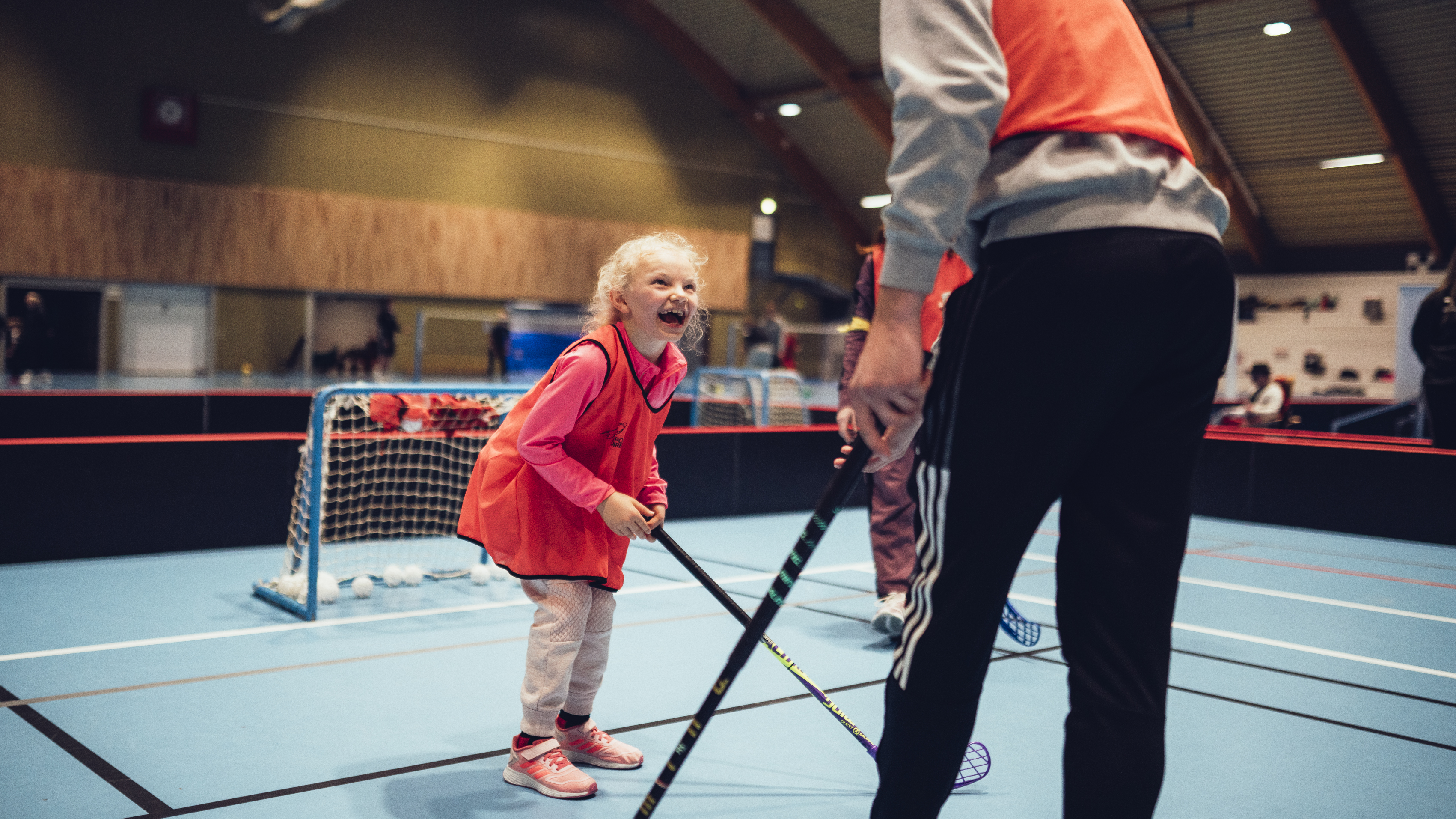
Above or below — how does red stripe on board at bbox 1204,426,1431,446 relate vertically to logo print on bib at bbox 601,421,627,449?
below

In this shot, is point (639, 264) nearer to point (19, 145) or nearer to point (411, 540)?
point (411, 540)

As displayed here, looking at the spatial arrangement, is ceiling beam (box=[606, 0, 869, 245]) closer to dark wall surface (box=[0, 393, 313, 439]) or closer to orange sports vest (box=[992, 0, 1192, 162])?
dark wall surface (box=[0, 393, 313, 439])

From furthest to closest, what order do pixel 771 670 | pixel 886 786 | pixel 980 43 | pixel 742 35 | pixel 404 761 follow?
pixel 742 35
pixel 771 670
pixel 404 761
pixel 886 786
pixel 980 43

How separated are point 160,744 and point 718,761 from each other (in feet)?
4.25

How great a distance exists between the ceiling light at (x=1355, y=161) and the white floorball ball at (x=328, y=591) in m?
19.1

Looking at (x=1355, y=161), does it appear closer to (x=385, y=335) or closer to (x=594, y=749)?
(x=385, y=335)

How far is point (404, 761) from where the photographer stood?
2518mm

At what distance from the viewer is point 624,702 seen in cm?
304

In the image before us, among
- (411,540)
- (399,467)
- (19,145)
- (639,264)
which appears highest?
(19,145)

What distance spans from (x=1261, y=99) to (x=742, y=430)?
51.0 ft

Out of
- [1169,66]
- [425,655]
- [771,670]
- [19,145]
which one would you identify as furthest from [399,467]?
[1169,66]

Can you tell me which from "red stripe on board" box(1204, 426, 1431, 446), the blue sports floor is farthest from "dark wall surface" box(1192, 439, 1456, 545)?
the blue sports floor

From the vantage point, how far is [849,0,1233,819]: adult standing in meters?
1.27

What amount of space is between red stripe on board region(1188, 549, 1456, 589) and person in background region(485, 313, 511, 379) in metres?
14.2
